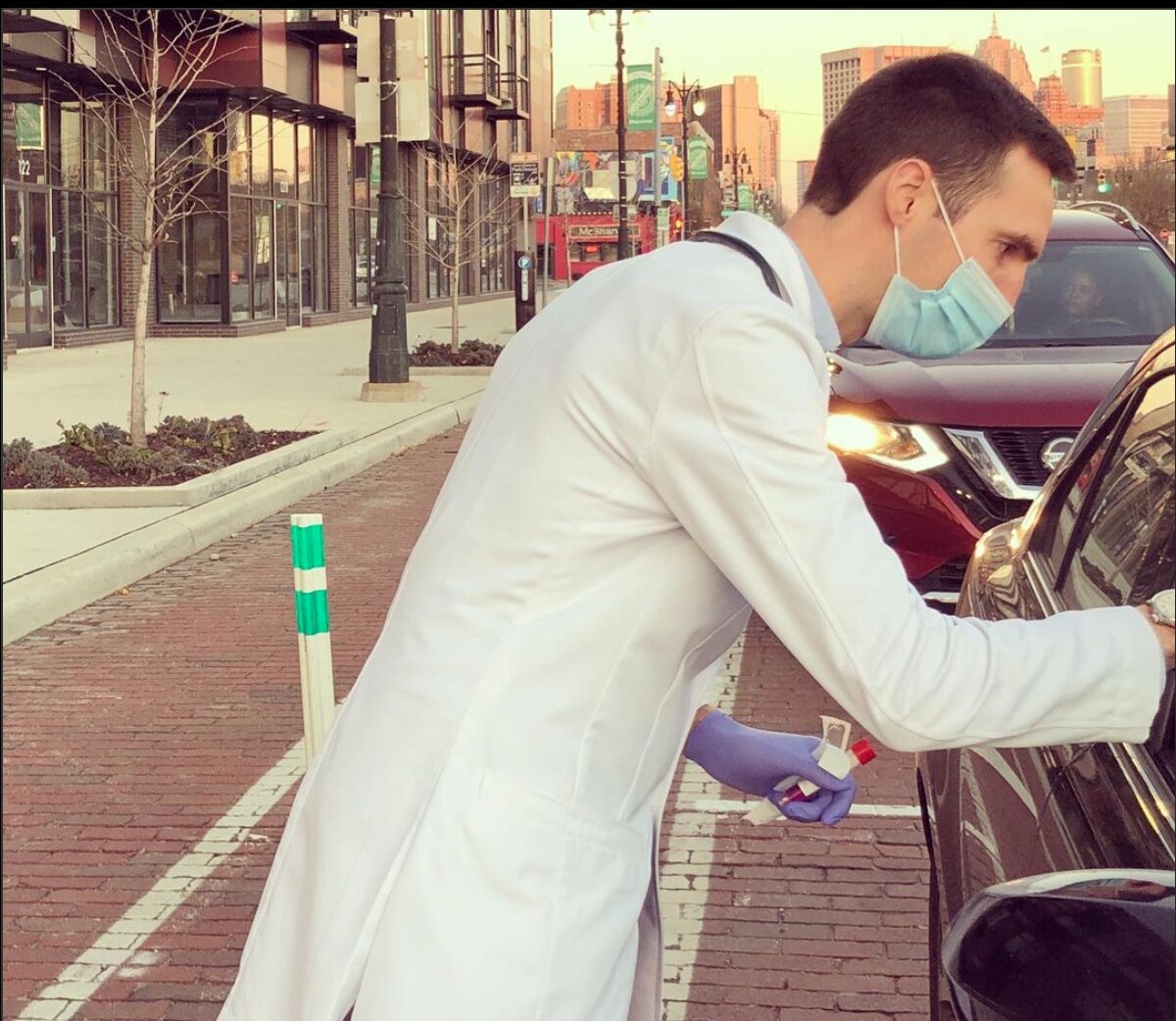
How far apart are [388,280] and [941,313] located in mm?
17890

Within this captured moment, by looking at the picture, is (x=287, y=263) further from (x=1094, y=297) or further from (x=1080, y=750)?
(x=1080, y=750)

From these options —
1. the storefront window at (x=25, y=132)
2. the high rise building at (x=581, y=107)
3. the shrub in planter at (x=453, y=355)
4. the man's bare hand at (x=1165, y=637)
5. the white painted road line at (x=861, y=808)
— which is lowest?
the white painted road line at (x=861, y=808)

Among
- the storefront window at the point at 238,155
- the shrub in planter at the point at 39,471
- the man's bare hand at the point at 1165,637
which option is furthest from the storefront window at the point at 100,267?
the man's bare hand at the point at 1165,637

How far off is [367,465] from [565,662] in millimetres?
13031

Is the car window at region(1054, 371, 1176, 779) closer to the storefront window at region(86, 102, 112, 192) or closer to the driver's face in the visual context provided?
the driver's face

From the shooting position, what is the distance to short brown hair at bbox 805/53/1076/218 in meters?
2.08

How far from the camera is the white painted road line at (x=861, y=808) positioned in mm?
5617

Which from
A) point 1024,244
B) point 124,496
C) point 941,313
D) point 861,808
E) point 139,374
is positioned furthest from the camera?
point 139,374

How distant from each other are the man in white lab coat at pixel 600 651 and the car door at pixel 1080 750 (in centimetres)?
16

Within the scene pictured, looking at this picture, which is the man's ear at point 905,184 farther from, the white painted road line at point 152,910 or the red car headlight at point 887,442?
the red car headlight at point 887,442

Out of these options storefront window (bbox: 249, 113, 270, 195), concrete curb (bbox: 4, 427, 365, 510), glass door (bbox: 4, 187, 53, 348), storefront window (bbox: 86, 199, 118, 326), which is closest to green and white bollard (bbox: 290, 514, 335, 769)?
concrete curb (bbox: 4, 427, 365, 510)

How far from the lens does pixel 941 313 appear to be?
2402mm

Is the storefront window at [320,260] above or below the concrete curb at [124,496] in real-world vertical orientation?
above

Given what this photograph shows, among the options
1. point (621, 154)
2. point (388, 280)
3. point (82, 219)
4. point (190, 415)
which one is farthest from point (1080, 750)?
point (621, 154)
